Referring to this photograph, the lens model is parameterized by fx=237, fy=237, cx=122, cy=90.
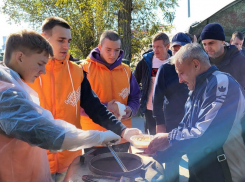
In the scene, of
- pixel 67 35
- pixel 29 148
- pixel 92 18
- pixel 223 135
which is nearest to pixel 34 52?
pixel 29 148

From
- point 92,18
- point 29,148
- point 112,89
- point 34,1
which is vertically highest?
point 34,1

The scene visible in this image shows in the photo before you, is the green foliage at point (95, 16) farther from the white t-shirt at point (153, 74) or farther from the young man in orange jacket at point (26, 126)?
the young man in orange jacket at point (26, 126)

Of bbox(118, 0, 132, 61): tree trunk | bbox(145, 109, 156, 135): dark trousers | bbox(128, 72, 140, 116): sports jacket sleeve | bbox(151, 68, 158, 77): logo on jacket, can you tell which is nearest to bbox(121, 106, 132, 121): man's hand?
bbox(128, 72, 140, 116): sports jacket sleeve

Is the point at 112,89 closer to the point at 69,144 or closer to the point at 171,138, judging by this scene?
the point at 171,138

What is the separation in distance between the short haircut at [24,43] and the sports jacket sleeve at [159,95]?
187 cm

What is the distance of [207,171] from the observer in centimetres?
185

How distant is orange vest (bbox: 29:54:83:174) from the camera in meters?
2.03

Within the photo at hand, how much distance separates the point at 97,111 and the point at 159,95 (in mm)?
1088

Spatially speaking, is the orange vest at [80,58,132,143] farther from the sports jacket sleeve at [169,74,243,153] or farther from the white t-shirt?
the sports jacket sleeve at [169,74,243,153]

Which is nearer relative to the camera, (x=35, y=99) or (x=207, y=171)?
(x=35, y=99)

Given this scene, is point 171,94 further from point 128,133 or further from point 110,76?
point 128,133

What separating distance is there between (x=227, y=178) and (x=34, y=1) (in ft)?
35.9

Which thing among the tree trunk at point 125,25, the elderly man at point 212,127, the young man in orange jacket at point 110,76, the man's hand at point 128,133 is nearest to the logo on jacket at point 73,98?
the man's hand at point 128,133

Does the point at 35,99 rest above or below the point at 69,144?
above
